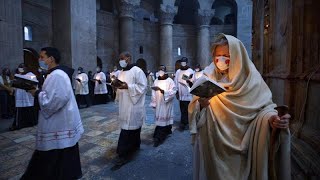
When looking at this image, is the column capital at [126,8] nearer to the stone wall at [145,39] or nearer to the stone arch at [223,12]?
the stone wall at [145,39]

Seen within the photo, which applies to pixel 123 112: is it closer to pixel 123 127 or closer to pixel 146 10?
pixel 123 127

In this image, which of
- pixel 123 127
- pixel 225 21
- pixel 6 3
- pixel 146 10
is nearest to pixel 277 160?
pixel 123 127

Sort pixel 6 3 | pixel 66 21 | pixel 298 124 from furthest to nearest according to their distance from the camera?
pixel 66 21, pixel 6 3, pixel 298 124

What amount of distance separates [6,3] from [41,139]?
10296mm

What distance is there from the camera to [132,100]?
15.7ft

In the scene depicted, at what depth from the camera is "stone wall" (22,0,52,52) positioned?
14.5m

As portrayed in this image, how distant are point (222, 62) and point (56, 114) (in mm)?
2276

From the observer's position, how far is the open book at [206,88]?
2.10 m

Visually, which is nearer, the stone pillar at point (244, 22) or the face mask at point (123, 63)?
the face mask at point (123, 63)

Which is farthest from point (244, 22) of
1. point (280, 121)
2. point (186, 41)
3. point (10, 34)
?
point (280, 121)

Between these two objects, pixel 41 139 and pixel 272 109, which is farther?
pixel 41 139

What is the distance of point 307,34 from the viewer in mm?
3881

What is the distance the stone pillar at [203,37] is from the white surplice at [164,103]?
65.7ft

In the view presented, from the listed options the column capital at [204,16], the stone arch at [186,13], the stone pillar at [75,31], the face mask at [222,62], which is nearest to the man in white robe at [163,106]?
the face mask at [222,62]
